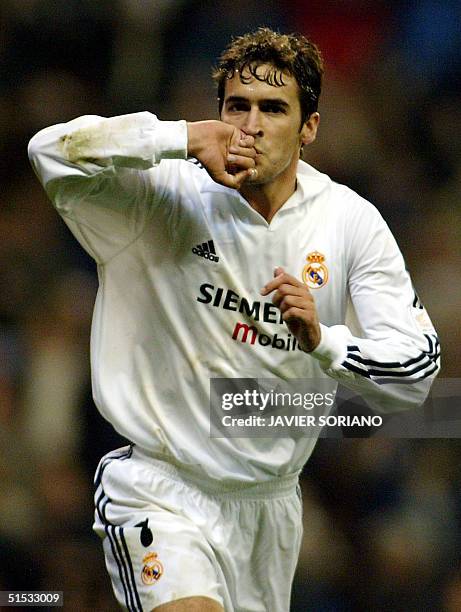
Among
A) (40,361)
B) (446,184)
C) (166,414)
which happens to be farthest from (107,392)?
(446,184)

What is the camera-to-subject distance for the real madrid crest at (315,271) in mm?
3941

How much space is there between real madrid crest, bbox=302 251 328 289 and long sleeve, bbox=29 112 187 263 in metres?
0.59

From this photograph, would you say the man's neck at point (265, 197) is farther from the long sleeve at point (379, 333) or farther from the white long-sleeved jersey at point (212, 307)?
the long sleeve at point (379, 333)

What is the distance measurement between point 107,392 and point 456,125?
3.38 m

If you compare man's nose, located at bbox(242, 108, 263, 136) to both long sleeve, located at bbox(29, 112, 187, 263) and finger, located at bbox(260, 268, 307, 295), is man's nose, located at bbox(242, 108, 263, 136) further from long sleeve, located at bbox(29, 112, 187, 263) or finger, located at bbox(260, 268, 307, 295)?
finger, located at bbox(260, 268, 307, 295)

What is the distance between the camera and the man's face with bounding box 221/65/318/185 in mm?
3822

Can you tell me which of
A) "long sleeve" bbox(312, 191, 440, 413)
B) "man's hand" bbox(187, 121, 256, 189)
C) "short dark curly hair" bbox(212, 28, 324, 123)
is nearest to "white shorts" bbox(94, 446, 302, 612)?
"long sleeve" bbox(312, 191, 440, 413)

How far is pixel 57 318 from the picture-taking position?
5.85 m

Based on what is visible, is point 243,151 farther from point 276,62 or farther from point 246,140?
point 276,62

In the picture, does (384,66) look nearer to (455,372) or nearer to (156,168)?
(455,372)

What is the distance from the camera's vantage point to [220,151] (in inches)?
140

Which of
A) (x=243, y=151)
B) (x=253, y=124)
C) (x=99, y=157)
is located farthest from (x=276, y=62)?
(x=99, y=157)

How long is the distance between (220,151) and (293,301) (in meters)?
0.49

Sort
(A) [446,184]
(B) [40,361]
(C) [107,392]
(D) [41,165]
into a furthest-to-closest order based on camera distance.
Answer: (A) [446,184] < (B) [40,361] < (C) [107,392] < (D) [41,165]
